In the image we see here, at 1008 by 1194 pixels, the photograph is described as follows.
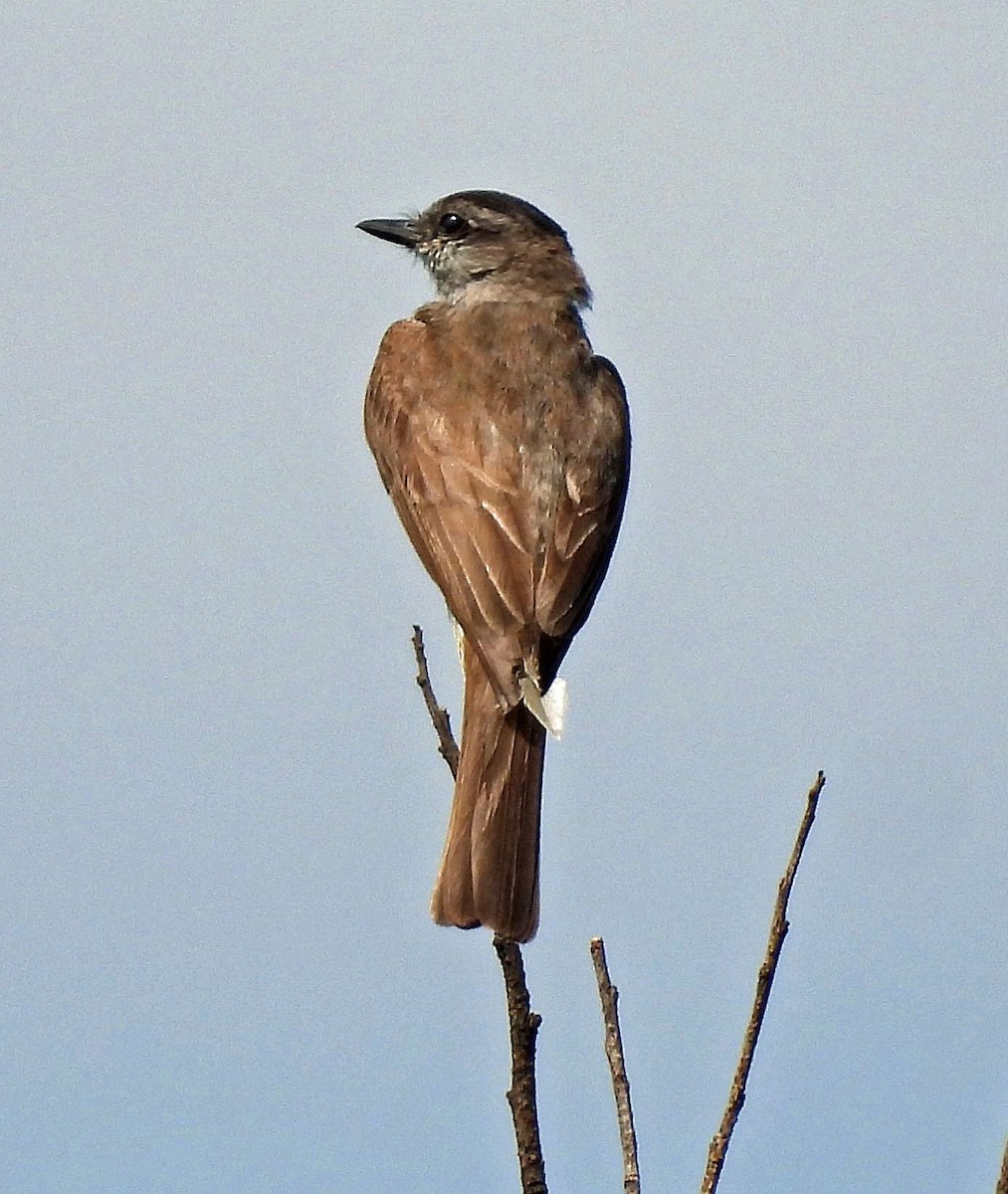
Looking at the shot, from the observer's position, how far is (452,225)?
27.1 feet

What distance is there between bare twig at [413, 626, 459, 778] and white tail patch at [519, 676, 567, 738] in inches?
10.5

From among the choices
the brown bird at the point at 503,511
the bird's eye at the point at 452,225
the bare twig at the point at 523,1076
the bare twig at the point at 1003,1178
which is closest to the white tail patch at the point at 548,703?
the brown bird at the point at 503,511

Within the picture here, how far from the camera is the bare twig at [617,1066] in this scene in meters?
3.63

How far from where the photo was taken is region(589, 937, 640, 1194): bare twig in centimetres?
363

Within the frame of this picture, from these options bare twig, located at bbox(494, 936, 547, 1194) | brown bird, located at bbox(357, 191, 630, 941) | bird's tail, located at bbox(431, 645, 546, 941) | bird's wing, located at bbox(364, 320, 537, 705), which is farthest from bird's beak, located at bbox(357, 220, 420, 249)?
bare twig, located at bbox(494, 936, 547, 1194)

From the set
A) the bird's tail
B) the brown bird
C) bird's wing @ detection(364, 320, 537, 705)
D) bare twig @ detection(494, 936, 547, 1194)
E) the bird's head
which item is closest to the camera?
bare twig @ detection(494, 936, 547, 1194)

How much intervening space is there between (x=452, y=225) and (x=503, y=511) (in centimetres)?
256

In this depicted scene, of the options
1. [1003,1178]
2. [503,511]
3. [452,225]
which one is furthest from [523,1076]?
[452,225]

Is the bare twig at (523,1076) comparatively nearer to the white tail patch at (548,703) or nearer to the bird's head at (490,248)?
the white tail patch at (548,703)

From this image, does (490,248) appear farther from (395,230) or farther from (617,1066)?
(617,1066)

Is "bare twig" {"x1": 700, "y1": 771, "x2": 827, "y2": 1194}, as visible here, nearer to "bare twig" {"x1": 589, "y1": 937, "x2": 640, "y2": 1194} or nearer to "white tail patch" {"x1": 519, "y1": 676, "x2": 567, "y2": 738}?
"bare twig" {"x1": 589, "y1": 937, "x2": 640, "y2": 1194}

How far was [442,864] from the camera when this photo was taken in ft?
17.6

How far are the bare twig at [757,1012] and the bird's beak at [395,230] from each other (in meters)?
4.91

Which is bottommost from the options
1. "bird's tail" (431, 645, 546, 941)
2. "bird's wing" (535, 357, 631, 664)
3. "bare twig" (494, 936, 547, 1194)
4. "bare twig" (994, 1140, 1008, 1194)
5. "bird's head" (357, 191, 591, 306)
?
"bare twig" (994, 1140, 1008, 1194)
